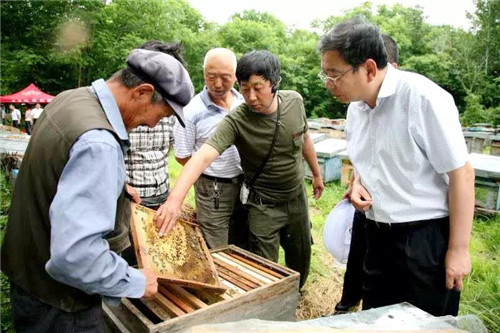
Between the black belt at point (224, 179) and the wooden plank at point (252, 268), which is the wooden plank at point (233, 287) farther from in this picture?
the black belt at point (224, 179)

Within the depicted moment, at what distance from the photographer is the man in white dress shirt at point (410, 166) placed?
1878mm

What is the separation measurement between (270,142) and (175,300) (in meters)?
1.41

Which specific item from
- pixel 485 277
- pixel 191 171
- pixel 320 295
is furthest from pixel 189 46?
pixel 191 171

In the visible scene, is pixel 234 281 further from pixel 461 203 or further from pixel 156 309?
pixel 461 203

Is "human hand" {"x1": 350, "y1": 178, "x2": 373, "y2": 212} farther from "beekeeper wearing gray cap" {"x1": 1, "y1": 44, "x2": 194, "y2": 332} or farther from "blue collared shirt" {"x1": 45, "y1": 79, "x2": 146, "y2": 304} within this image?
"blue collared shirt" {"x1": 45, "y1": 79, "x2": 146, "y2": 304}

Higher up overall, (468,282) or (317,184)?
(317,184)

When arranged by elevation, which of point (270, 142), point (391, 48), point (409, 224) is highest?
point (391, 48)

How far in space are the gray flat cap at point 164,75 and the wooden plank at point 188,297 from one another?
0.89 m

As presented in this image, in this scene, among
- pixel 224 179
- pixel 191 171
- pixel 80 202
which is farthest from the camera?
pixel 224 179

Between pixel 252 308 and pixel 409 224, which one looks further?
pixel 409 224

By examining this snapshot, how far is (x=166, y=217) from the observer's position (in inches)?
84.7

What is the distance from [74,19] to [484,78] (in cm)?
2486

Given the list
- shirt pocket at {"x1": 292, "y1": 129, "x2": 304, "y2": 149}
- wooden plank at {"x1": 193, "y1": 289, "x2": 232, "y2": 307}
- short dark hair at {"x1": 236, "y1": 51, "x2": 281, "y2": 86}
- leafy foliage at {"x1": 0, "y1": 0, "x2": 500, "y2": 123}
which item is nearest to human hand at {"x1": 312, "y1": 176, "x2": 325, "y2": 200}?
shirt pocket at {"x1": 292, "y1": 129, "x2": 304, "y2": 149}

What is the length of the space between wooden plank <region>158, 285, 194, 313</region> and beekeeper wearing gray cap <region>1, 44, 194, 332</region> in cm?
26
